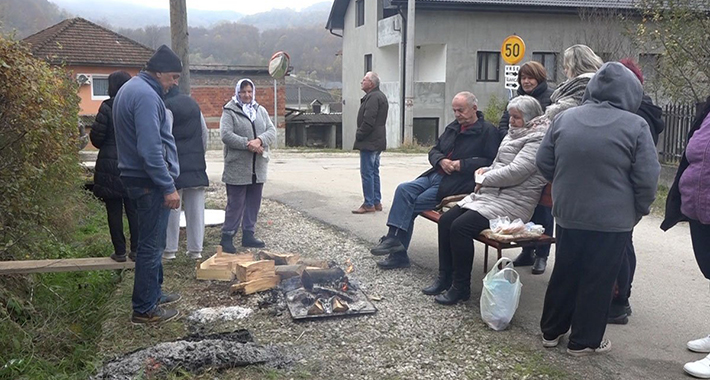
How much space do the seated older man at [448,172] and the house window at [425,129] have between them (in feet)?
77.6

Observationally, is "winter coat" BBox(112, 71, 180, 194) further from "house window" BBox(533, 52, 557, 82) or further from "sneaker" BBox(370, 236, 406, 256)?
"house window" BBox(533, 52, 557, 82)

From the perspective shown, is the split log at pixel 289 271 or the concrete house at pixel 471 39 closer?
the split log at pixel 289 271

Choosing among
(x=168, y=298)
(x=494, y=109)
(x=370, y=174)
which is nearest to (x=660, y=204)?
(x=370, y=174)

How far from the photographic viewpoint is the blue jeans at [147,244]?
4730 mm

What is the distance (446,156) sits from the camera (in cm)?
618

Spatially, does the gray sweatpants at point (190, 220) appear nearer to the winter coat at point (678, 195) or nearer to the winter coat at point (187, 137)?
the winter coat at point (187, 137)

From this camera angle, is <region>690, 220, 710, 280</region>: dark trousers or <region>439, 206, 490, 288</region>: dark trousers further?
<region>439, 206, 490, 288</region>: dark trousers

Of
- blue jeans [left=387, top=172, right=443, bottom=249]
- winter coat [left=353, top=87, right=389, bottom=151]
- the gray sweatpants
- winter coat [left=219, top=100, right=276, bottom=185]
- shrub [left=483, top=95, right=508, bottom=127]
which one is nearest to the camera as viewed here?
blue jeans [left=387, top=172, right=443, bottom=249]

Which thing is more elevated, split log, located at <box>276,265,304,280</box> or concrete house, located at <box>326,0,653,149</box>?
concrete house, located at <box>326,0,653,149</box>

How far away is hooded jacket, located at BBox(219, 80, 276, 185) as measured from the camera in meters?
6.73

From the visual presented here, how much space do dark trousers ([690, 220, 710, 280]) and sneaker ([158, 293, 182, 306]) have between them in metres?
3.91

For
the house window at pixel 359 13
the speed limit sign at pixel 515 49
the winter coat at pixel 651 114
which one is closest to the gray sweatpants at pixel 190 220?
the winter coat at pixel 651 114

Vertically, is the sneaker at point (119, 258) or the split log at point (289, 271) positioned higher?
the sneaker at point (119, 258)

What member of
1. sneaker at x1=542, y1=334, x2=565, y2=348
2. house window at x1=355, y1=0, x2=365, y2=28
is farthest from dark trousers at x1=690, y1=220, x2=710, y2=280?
house window at x1=355, y1=0, x2=365, y2=28
